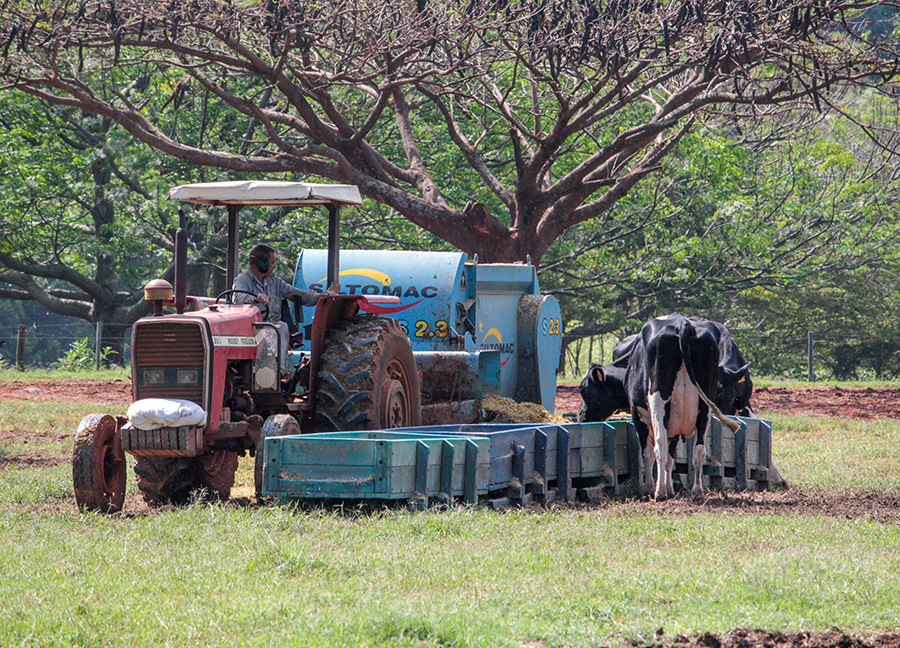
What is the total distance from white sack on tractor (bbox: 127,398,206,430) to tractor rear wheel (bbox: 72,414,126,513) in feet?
1.33

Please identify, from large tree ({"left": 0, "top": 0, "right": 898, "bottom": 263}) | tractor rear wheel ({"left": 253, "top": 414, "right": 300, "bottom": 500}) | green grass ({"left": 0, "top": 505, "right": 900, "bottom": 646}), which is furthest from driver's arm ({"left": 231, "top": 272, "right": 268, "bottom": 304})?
large tree ({"left": 0, "top": 0, "right": 898, "bottom": 263})

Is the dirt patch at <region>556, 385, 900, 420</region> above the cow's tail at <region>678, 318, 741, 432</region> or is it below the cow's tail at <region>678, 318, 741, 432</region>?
below

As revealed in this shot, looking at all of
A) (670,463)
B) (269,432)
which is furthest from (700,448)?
(269,432)

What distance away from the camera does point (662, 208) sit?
27.3 m

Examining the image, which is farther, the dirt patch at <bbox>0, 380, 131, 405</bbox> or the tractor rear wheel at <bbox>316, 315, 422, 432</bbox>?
the dirt patch at <bbox>0, 380, 131, 405</bbox>

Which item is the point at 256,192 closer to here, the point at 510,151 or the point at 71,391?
the point at 71,391

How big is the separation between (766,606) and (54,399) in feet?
50.7

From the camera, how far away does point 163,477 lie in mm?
8320

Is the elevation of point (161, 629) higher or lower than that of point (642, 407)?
lower

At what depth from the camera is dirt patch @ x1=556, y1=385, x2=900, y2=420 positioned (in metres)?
17.9

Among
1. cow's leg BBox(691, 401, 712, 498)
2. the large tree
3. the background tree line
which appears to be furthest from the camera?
the background tree line

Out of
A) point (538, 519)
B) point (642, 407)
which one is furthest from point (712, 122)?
point (538, 519)

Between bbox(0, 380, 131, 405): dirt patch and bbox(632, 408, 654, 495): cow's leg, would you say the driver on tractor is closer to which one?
bbox(632, 408, 654, 495): cow's leg

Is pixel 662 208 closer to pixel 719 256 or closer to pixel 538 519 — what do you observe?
pixel 719 256
